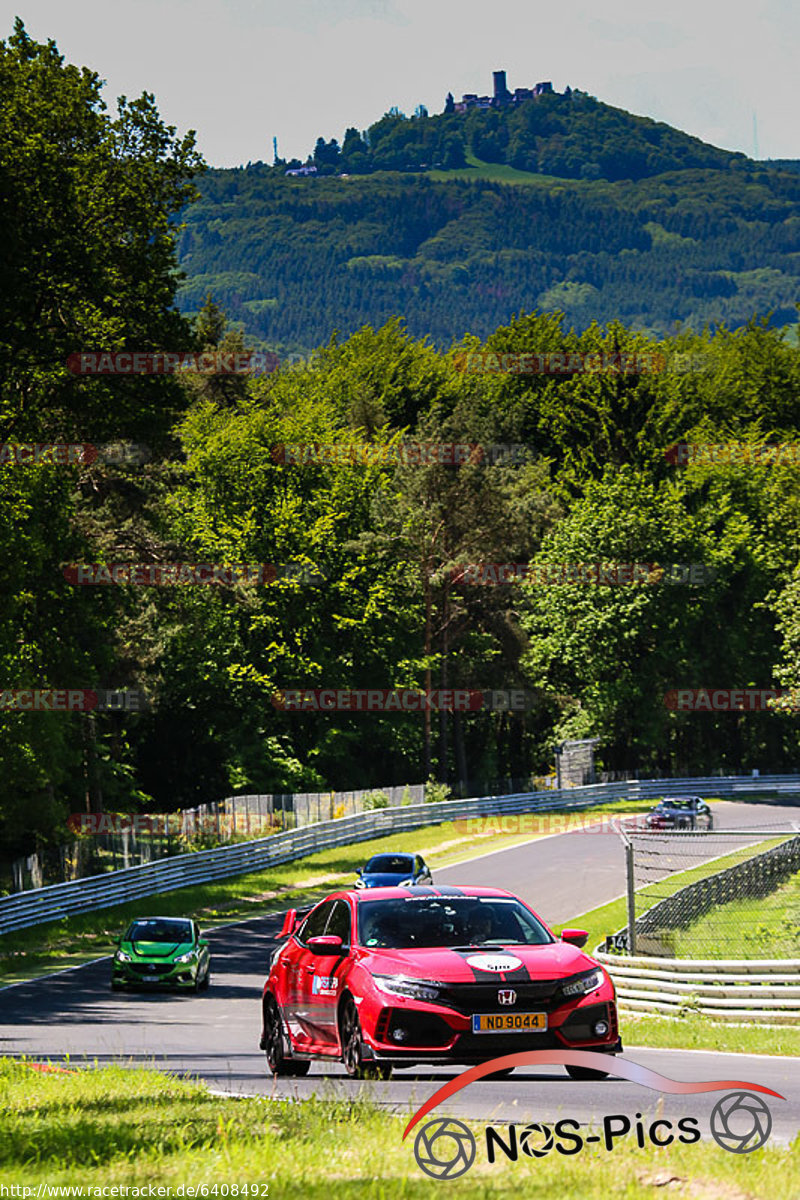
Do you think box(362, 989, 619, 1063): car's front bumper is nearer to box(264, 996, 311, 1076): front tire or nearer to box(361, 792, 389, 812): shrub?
box(264, 996, 311, 1076): front tire

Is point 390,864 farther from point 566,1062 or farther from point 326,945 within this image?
point 566,1062

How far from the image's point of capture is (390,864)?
39688 millimetres

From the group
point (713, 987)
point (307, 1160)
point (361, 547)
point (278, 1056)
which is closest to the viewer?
point (307, 1160)

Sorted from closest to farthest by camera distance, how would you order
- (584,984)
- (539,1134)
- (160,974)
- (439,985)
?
(539,1134)
(439,985)
(584,984)
(160,974)

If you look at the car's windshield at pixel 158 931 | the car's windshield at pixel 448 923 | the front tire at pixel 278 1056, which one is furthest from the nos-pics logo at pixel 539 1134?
the car's windshield at pixel 158 931

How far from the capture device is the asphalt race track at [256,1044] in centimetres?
1059

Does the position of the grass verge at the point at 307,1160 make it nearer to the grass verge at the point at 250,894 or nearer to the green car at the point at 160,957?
the green car at the point at 160,957

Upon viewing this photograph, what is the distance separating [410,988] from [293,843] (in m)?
45.2

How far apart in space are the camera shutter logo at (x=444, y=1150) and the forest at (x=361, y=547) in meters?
28.7

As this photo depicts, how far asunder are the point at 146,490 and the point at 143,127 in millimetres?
15888

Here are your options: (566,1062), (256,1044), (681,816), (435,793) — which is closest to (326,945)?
(566,1062)

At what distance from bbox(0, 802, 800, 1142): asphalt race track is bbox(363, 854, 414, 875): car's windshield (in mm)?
3016

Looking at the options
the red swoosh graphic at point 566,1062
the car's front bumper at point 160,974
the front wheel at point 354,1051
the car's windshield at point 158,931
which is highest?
the red swoosh graphic at point 566,1062

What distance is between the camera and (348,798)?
6188cm
